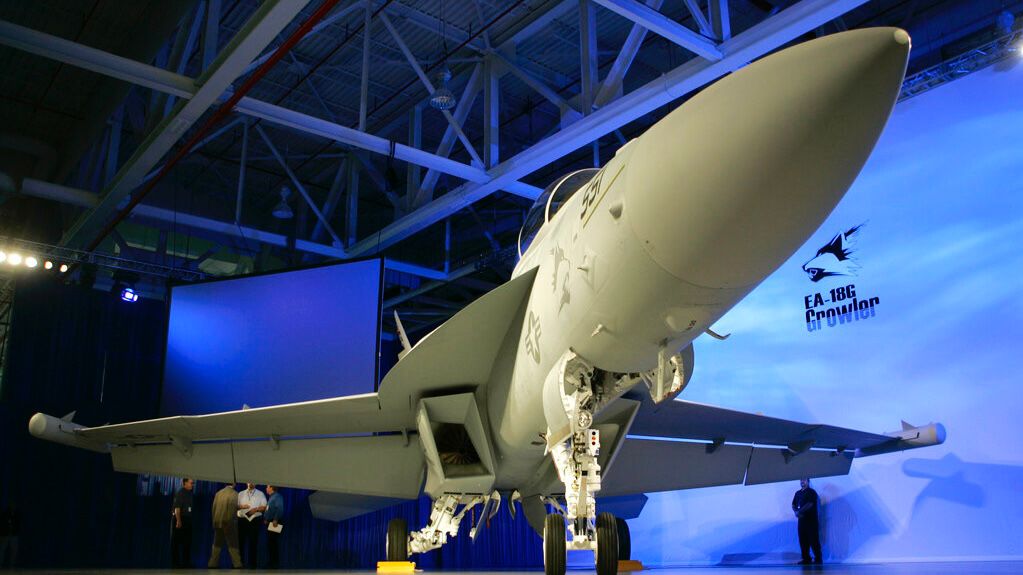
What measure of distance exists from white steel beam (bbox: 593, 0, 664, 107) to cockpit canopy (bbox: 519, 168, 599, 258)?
571cm

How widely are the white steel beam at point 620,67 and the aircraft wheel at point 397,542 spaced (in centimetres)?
684

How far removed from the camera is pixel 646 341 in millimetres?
4348

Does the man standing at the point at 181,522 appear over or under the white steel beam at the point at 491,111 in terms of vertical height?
under

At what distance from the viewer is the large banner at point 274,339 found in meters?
13.6

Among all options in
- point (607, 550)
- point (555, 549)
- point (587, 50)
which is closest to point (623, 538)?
point (555, 549)

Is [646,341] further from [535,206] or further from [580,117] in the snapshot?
[580,117]

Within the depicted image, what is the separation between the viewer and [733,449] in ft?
30.6

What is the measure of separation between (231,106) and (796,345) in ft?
31.6

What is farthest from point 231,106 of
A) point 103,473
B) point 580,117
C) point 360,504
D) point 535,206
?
point 103,473

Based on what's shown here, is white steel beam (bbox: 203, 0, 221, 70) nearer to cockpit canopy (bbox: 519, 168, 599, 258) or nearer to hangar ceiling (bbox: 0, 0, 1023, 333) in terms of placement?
hangar ceiling (bbox: 0, 0, 1023, 333)

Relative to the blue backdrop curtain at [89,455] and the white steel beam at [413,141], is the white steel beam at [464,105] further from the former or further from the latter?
the blue backdrop curtain at [89,455]

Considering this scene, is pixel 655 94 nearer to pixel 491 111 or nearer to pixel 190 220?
pixel 491 111

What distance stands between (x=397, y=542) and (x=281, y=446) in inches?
70.3

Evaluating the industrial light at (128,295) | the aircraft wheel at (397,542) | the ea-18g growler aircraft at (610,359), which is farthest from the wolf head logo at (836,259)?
the industrial light at (128,295)
